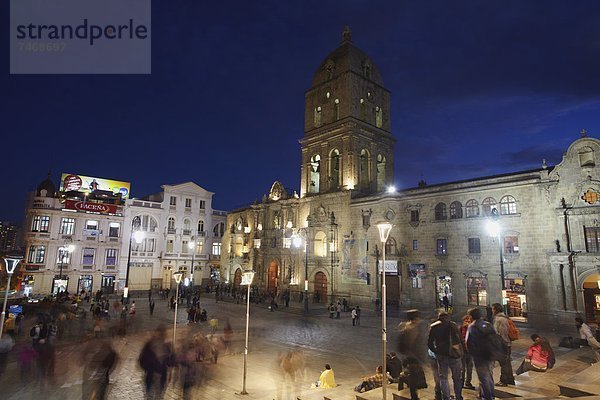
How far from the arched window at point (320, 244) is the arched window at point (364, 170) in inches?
299

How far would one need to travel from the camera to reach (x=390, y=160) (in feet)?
158

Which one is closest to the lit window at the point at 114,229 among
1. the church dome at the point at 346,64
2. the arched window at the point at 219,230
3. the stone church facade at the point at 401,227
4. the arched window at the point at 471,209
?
the arched window at the point at 219,230

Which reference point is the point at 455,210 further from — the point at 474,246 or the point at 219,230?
the point at 219,230

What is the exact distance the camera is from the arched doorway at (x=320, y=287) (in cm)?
4184

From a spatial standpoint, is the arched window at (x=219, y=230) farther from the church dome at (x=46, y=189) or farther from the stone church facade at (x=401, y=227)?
the church dome at (x=46, y=189)

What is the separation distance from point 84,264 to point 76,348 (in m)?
31.2

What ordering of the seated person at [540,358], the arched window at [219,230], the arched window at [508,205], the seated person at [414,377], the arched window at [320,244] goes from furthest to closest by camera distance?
the arched window at [219,230] → the arched window at [320,244] → the arched window at [508,205] → the seated person at [540,358] → the seated person at [414,377]

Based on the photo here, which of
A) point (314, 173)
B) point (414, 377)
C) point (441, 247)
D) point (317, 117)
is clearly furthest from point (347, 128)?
point (414, 377)

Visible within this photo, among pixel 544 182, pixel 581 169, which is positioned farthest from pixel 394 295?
pixel 581 169

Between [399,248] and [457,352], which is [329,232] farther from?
[457,352]

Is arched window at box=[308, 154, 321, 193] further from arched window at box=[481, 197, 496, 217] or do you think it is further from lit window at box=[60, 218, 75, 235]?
lit window at box=[60, 218, 75, 235]

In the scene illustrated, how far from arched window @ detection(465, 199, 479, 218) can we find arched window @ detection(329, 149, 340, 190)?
16.8 metres

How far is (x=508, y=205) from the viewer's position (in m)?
29.1

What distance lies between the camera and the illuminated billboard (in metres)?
51.4
